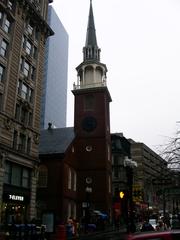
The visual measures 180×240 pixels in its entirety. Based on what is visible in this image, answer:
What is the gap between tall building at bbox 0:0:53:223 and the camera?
32.9m

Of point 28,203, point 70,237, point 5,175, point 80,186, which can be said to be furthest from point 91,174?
point 70,237

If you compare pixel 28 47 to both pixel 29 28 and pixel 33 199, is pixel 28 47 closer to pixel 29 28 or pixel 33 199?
pixel 29 28

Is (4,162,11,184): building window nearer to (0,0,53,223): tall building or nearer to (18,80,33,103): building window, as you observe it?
(0,0,53,223): tall building

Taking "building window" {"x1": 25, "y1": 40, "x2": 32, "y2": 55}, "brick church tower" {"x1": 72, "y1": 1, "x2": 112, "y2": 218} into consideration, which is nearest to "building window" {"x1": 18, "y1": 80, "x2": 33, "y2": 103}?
Answer: "building window" {"x1": 25, "y1": 40, "x2": 32, "y2": 55}

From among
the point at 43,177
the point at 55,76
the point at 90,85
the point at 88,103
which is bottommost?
the point at 43,177

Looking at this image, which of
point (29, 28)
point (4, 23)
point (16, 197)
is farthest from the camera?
point (29, 28)

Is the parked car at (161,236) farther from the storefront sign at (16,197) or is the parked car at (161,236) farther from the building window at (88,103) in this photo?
the building window at (88,103)

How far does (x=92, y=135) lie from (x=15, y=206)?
73.1 feet

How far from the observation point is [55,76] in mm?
152375

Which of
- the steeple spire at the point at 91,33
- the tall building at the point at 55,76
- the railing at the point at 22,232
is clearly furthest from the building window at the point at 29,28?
the tall building at the point at 55,76

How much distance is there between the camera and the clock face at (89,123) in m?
54.8

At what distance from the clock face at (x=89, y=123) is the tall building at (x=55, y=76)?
7622 centimetres

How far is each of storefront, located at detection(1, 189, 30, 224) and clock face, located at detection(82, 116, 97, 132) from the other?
68.2ft

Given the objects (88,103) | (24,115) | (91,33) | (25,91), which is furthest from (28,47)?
(91,33)
